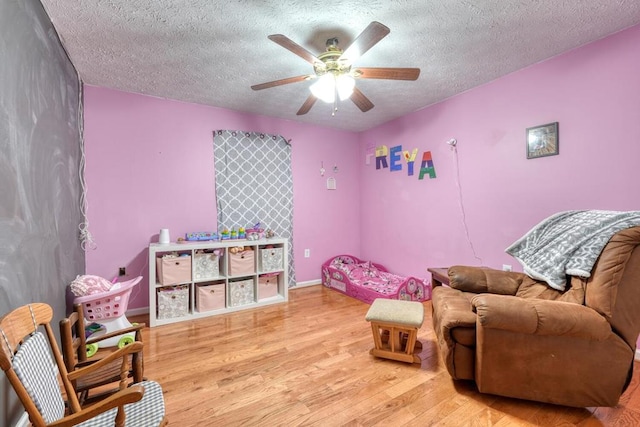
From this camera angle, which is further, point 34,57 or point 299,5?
point 299,5

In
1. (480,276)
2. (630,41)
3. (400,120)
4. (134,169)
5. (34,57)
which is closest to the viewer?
(34,57)

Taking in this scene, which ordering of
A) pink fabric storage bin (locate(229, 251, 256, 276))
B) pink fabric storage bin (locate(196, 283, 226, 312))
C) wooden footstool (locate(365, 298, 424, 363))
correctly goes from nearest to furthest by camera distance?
wooden footstool (locate(365, 298, 424, 363)) < pink fabric storage bin (locate(196, 283, 226, 312)) < pink fabric storage bin (locate(229, 251, 256, 276))

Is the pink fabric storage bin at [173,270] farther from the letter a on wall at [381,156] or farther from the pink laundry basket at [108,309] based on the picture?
the letter a on wall at [381,156]

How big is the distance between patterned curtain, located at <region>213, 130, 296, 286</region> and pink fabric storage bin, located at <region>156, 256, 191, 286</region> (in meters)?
0.67

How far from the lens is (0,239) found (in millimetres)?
1182

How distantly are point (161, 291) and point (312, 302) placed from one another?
5.12ft

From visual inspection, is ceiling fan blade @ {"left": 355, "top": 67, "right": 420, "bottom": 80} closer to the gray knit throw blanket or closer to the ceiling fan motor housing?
the ceiling fan motor housing

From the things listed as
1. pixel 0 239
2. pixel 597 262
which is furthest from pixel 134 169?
pixel 597 262

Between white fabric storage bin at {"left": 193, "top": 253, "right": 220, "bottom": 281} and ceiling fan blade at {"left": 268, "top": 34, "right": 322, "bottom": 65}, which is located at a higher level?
ceiling fan blade at {"left": 268, "top": 34, "right": 322, "bottom": 65}

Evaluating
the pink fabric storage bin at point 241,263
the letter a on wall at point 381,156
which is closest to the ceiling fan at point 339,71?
the pink fabric storage bin at point 241,263

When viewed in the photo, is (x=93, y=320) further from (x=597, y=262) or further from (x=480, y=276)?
(x=597, y=262)

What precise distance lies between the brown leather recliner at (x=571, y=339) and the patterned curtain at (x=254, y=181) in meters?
2.60

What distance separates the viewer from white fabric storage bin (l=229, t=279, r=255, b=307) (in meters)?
3.02

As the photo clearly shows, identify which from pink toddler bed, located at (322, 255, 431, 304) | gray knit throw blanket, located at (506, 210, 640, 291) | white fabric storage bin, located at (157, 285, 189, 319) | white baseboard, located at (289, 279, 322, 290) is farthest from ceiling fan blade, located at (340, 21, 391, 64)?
white baseboard, located at (289, 279, 322, 290)
